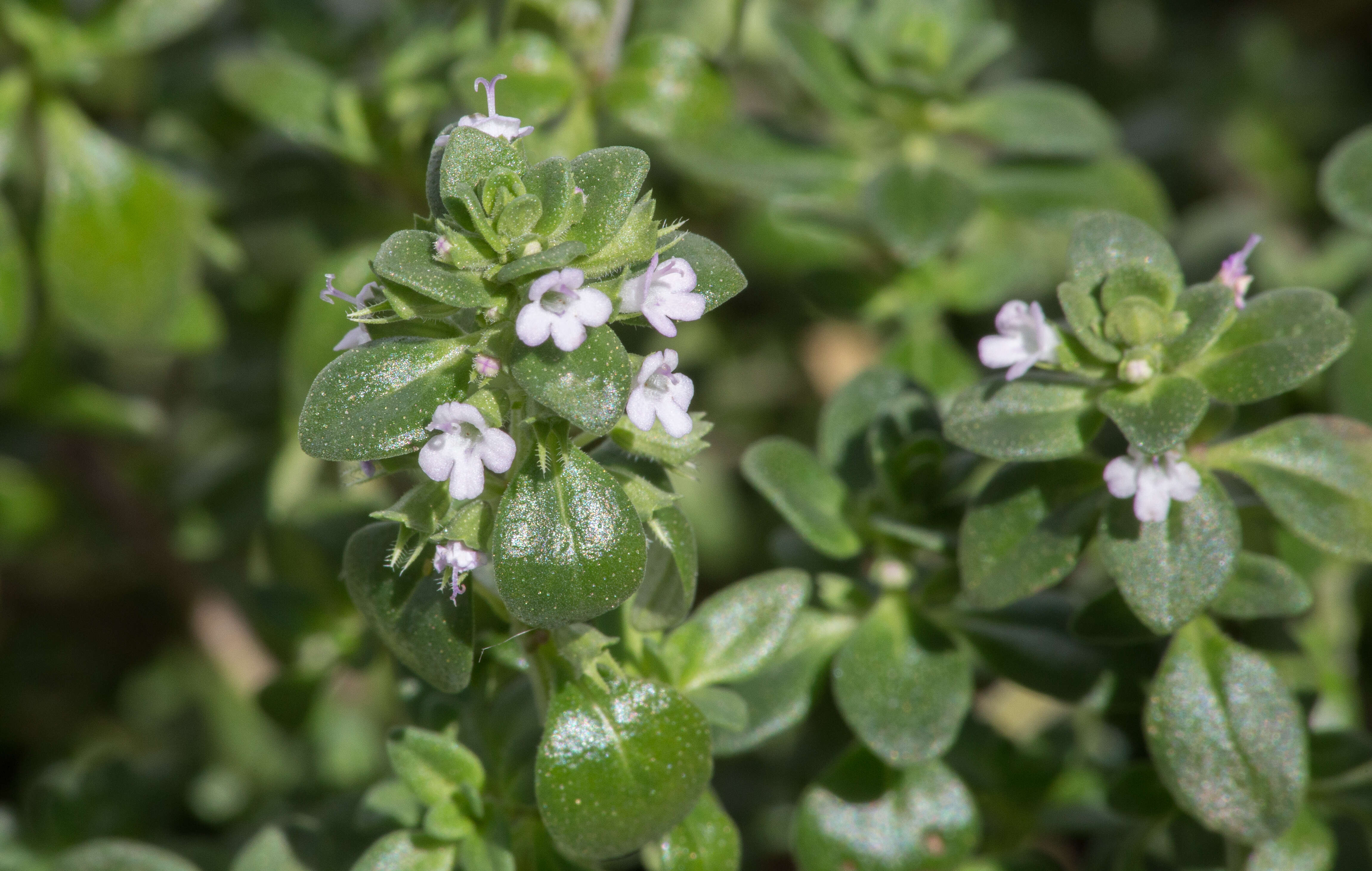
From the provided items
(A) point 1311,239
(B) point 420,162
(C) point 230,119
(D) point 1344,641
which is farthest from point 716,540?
(A) point 1311,239

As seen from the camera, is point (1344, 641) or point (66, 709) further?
point (66, 709)

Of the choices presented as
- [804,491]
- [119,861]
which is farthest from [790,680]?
[119,861]

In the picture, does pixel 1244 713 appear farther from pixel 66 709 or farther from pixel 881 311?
pixel 66 709

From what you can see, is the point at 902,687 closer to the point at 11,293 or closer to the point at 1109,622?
the point at 1109,622

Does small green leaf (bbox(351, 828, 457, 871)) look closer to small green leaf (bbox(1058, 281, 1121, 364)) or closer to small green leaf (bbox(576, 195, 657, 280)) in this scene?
small green leaf (bbox(576, 195, 657, 280))

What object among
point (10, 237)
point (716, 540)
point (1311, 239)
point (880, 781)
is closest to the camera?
point (880, 781)

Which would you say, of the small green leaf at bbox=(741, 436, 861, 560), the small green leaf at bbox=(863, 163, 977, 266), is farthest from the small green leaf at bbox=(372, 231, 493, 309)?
the small green leaf at bbox=(863, 163, 977, 266)

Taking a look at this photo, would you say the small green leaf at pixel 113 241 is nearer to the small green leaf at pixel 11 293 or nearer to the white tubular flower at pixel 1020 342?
the small green leaf at pixel 11 293

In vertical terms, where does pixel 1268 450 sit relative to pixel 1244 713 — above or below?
above
